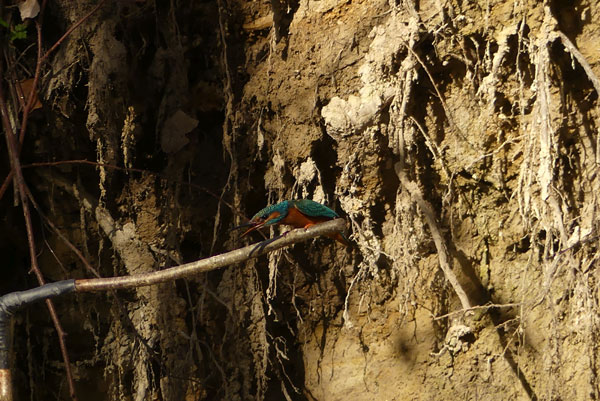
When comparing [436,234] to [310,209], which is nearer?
[310,209]

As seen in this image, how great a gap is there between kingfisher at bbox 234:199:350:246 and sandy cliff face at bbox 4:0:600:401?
1.96 feet

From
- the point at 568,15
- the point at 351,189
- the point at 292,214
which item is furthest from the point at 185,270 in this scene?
the point at 568,15

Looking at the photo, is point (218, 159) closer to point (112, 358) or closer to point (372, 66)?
point (372, 66)

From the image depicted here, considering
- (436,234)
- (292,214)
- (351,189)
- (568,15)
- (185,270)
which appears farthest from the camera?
(351,189)

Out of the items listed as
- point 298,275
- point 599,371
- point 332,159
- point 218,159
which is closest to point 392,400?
point 298,275

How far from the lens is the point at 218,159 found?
3.55 metres

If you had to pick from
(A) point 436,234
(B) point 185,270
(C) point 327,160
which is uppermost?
(C) point 327,160

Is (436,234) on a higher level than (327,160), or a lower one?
lower

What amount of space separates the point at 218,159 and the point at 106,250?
0.77 m

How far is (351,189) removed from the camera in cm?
316

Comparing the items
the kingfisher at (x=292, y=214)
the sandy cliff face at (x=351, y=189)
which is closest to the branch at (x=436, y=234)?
the sandy cliff face at (x=351, y=189)

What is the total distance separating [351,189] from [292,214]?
687 mm

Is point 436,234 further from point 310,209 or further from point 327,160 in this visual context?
point 310,209

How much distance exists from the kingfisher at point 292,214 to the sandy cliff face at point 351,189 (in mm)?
596
